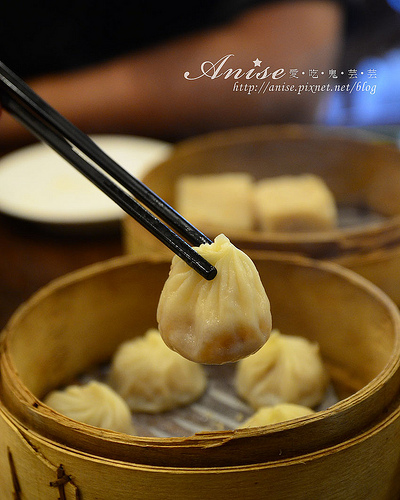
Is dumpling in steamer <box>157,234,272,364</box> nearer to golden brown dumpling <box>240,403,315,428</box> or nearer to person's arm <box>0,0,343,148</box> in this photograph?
golden brown dumpling <box>240,403,315,428</box>

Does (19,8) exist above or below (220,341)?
above

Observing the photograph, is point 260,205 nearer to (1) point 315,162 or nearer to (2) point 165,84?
(1) point 315,162

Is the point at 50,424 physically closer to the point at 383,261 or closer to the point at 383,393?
the point at 383,393

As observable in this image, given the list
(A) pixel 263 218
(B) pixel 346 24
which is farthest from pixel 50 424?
(B) pixel 346 24

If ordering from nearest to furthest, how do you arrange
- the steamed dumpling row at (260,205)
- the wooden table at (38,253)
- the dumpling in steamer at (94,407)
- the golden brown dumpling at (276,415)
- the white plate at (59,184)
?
the golden brown dumpling at (276,415) → the dumpling in steamer at (94,407) → the wooden table at (38,253) → the steamed dumpling row at (260,205) → the white plate at (59,184)

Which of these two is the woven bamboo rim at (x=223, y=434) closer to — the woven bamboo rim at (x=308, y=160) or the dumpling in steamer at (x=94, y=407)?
the dumpling in steamer at (x=94, y=407)

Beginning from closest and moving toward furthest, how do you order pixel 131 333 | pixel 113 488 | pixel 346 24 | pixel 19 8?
pixel 113 488
pixel 131 333
pixel 19 8
pixel 346 24

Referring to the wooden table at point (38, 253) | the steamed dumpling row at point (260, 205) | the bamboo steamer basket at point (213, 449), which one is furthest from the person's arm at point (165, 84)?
the bamboo steamer basket at point (213, 449)
